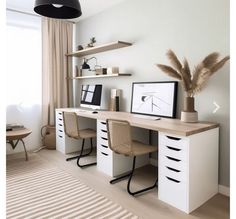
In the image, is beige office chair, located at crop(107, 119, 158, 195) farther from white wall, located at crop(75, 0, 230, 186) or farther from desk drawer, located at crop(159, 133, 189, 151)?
white wall, located at crop(75, 0, 230, 186)

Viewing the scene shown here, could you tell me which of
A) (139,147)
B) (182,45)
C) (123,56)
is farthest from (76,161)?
(182,45)

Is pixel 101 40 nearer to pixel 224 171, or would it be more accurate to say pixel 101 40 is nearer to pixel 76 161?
pixel 76 161

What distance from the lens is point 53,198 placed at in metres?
2.21

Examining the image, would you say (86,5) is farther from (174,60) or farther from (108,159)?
(108,159)

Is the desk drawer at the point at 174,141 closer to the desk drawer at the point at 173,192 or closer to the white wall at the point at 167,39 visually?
the desk drawer at the point at 173,192

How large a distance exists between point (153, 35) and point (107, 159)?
1.76m

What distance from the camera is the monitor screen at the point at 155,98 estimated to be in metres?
2.67

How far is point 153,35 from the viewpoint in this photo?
2.92 meters

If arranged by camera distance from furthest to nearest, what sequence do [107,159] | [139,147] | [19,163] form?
[19,163], [107,159], [139,147]

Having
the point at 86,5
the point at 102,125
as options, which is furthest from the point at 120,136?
the point at 86,5

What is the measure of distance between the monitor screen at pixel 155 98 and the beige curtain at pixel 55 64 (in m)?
1.73

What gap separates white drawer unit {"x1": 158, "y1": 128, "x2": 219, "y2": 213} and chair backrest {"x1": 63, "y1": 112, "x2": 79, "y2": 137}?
1.36 m

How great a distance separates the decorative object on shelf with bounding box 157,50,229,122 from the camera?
2107 mm

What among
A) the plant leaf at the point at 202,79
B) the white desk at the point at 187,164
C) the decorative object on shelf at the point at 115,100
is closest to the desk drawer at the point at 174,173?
the white desk at the point at 187,164
